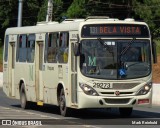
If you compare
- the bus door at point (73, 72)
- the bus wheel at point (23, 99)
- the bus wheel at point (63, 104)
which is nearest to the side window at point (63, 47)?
the bus door at point (73, 72)

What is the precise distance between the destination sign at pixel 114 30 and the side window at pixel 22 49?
18.3 ft

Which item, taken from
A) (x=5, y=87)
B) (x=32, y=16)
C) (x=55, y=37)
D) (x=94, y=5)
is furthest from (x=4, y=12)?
(x=55, y=37)

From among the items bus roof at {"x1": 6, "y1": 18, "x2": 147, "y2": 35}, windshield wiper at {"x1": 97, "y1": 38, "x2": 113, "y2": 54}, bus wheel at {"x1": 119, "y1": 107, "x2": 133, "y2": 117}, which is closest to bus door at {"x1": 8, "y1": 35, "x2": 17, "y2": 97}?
bus roof at {"x1": 6, "y1": 18, "x2": 147, "y2": 35}

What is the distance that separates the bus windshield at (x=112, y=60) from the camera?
21.1m

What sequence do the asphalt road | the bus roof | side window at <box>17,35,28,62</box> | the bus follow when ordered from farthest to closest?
side window at <box>17,35,28,62</box> < the bus roof < the bus < the asphalt road

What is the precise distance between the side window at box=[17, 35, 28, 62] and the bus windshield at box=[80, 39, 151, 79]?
5.85m

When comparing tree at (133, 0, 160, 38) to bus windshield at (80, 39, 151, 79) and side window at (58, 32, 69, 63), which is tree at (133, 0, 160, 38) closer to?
side window at (58, 32, 69, 63)

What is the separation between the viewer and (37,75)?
999 inches

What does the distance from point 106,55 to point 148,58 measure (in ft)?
4.32

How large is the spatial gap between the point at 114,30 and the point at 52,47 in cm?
279

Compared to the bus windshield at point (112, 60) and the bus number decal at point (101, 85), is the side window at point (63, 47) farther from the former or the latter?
the bus number decal at point (101, 85)

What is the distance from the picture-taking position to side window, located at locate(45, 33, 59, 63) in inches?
923

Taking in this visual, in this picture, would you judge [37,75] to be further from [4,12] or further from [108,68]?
[4,12]

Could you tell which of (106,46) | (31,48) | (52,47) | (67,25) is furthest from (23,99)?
(106,46)
